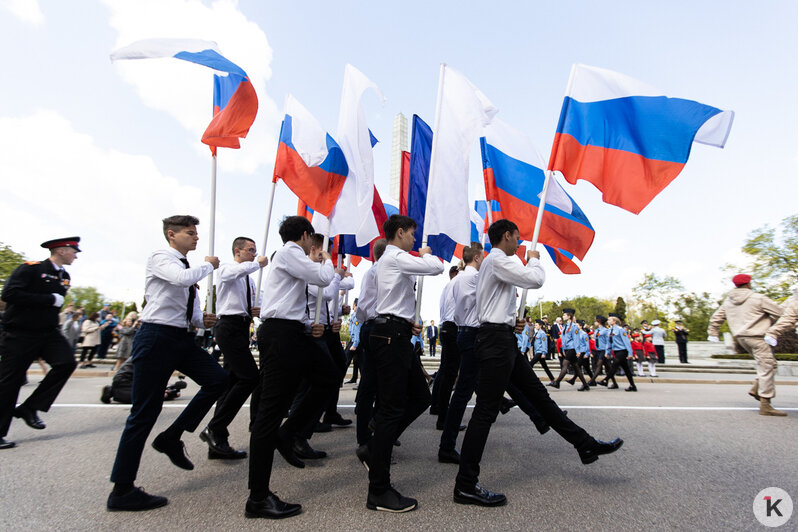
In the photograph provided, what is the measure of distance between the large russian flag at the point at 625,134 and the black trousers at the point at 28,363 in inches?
225

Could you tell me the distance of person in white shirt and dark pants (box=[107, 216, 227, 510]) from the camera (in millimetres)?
2926

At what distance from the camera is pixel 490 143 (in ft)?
19.3

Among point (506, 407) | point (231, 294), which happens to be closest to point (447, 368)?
point (506, 407)

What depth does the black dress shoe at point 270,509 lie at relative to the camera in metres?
2.66

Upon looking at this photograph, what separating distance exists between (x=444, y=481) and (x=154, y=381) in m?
2.30

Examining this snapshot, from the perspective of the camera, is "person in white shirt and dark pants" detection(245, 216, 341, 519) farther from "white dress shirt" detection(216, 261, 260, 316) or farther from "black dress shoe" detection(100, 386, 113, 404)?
"black dress shoe" detection(100, 386, 113, 404)

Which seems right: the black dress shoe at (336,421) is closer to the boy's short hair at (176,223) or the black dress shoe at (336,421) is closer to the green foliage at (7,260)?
the boy's short hair at (176,223)

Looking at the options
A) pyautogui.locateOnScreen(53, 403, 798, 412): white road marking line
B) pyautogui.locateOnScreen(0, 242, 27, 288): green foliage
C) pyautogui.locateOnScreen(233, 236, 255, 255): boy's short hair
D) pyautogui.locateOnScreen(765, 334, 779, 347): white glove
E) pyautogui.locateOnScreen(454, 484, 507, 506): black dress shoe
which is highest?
pyautogui.locateOnScreen(0, 242, 27, 288): green foliage

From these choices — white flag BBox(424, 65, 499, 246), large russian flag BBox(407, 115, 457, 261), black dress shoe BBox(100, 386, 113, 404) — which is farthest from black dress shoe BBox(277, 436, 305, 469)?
black dress shoe BBox(100, 386, 113, 404)

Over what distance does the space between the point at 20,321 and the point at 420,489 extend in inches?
173

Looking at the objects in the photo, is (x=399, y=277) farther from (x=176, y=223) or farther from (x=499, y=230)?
(x=176, y=223)

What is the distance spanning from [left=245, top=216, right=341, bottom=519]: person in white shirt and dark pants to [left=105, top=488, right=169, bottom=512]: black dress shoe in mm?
695

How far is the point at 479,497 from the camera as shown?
2910mm

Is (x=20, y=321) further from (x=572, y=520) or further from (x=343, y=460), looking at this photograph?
(x=572, y=520)
